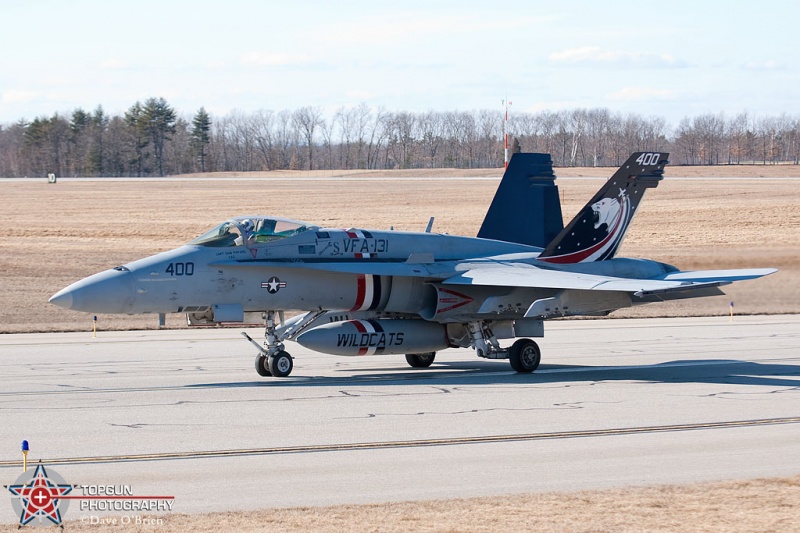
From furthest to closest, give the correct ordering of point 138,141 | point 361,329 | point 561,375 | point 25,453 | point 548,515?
point 138,141 < point 561,375 < point 361,329 < point 25,453 < point 548,515

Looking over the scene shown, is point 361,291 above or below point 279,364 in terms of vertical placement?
above

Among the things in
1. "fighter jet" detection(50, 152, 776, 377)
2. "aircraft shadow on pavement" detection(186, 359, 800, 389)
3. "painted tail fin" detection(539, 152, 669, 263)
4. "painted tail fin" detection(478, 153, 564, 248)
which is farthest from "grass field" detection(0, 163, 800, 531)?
"fighter jet" detection(50, 152, 776, 377)

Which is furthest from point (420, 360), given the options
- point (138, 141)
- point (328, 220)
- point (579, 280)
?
point (138, 141)

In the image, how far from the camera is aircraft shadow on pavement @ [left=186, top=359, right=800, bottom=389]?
55.4 ft

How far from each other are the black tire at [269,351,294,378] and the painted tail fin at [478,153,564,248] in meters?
5.81

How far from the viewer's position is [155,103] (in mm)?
134500

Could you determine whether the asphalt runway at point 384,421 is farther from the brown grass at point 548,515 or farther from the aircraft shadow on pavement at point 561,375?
the brown grass at point 548,515

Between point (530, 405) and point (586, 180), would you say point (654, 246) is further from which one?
point (586, 180)

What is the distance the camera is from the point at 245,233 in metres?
17.2

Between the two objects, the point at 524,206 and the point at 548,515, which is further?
the point at 524,206

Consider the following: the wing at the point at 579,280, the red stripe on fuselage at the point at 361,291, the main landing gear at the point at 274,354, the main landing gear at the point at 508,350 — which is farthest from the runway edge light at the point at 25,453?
the main landing gear at the point at 508,350

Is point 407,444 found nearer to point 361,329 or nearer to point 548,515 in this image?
point 548,515

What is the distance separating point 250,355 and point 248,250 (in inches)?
145

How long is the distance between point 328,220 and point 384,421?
3951 cm
